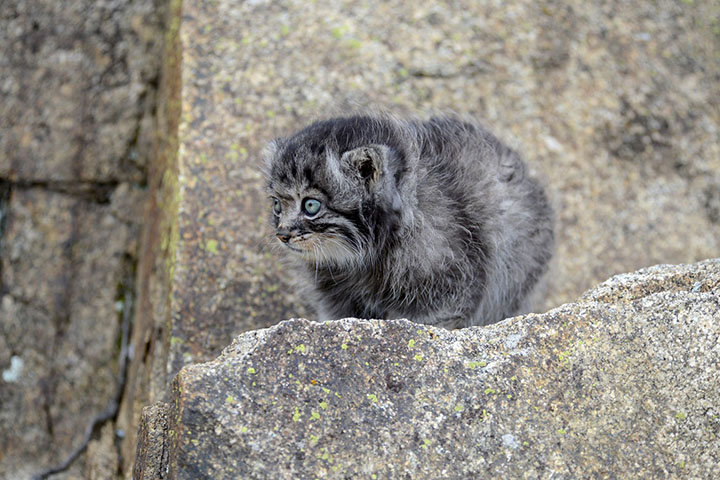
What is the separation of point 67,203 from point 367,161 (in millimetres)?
2499

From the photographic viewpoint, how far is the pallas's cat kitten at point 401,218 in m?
3.51

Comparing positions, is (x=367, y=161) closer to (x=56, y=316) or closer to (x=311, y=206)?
(x=311, y=206)

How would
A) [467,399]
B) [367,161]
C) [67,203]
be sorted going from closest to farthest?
1. [467,399]
2. [367,161]
3. [67,203]

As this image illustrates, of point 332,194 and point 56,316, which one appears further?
point 56,316

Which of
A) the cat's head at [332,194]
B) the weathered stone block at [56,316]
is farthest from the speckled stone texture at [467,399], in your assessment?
the weathered stone block at [56,316]

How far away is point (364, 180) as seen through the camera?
349 cm

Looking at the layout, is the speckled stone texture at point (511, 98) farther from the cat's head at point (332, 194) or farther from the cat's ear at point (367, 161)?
the cat's ear at point (367, 161)

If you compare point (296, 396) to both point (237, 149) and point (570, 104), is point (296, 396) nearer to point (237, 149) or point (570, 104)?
point (237, 149)

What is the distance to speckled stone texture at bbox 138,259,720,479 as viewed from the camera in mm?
2504

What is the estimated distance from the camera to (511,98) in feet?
16.9

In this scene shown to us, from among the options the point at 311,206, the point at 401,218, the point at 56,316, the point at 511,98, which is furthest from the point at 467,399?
the point at 56,316

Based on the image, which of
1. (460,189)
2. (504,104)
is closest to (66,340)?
(460,189)

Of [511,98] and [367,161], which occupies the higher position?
[367,161]

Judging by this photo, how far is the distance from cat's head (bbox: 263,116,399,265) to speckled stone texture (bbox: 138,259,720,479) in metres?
0.83
